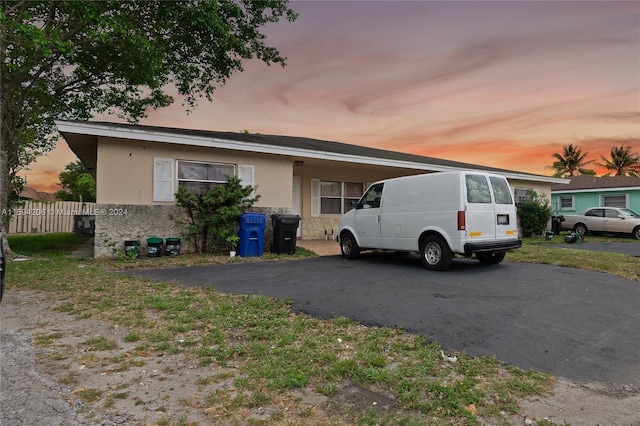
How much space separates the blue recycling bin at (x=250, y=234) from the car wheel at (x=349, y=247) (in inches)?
97.9

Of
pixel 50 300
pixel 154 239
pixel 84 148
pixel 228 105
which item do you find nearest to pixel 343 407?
pixel 50 300

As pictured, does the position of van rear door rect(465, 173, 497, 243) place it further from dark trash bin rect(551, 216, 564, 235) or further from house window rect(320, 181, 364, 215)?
dark trash bin rect(551, 216, 564, 235)

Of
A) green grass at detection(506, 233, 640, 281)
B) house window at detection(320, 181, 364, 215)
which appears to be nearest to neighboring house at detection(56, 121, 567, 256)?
house window at detection(320, 181, 364, 215)

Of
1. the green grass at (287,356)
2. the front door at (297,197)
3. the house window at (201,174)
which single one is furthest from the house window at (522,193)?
the green grass at (287,356)

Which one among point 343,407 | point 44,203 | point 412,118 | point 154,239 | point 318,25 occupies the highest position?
point 318,25

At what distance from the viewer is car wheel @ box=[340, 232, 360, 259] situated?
9.80m

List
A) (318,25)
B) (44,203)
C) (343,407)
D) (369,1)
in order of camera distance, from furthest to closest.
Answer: (44,203) → (318,25) → (369,1) → (343,407)

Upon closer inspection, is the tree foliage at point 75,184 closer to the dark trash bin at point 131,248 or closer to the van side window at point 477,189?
the dark trash bin at point 131,248

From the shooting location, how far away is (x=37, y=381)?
2.90m

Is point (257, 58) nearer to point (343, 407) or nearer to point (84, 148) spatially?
point (84, 148)

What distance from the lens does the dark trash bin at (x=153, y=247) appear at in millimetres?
9734

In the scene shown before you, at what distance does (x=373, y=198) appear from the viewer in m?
9.35

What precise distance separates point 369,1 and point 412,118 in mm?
5582

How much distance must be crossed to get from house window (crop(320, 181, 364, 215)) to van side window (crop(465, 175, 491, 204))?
27.7 feet
